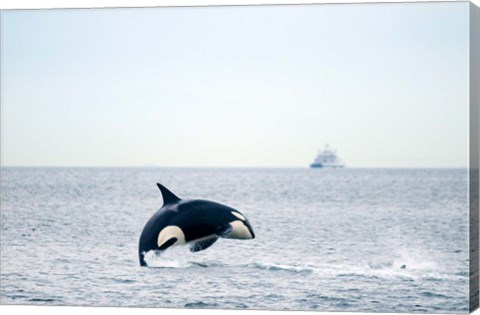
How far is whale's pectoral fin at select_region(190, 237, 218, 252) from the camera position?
851 inches

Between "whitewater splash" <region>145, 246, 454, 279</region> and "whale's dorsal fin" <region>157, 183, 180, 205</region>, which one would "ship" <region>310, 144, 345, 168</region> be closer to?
"whitewater splash" <region>145, 246, 454, 279</region>

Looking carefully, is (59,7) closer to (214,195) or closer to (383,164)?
(214,195)

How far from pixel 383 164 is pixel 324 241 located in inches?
52.3

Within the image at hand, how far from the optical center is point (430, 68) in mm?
20906

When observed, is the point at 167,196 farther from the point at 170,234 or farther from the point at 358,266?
the point at 358,266

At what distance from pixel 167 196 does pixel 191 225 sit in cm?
53

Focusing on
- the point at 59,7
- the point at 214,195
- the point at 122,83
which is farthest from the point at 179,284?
the point at 59,7

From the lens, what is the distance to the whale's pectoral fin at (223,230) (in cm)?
2159

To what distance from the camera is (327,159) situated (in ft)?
70.9

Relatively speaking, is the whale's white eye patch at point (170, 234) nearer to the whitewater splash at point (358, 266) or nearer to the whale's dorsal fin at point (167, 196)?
the whitewater splash at point (358, 266)

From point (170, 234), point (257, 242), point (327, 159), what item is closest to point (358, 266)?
point (257, 242)

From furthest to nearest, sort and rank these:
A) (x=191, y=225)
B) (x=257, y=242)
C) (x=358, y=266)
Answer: (x=191, y=225) → (x=257, y=242) → (x=358, y=266)

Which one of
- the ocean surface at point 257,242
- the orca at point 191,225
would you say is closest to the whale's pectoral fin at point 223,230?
the orca at point 191,225

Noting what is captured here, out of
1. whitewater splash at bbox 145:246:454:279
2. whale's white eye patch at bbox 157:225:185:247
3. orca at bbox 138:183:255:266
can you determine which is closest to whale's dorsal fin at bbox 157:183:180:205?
orca at bbox 138:183:255:266
